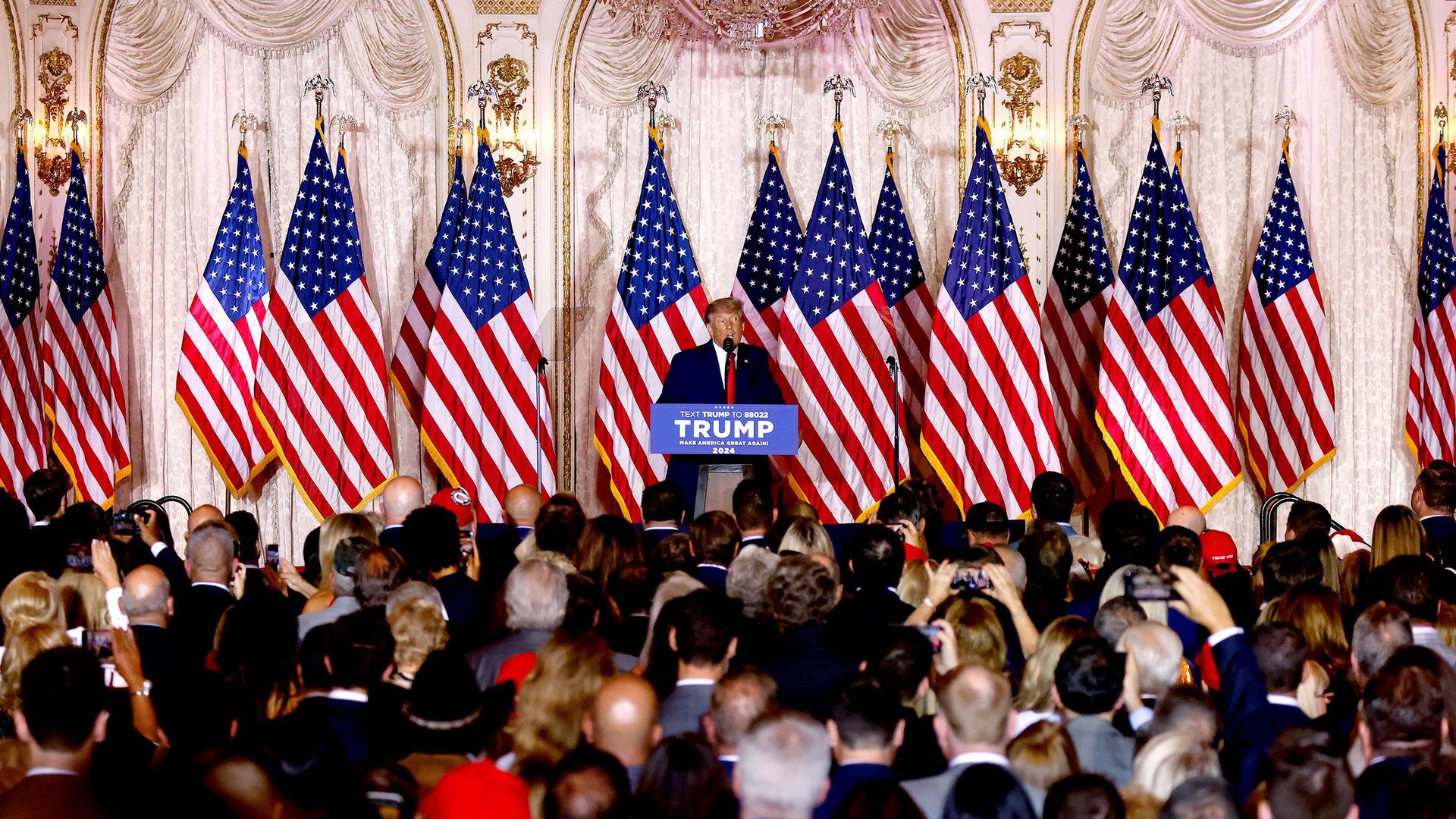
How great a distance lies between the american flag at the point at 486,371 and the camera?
11.3 metres

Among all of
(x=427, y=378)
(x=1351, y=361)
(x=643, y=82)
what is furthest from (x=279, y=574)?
(x=1351, y=361)

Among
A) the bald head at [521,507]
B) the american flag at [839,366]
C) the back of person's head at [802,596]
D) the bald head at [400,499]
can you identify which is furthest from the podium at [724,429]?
the back of person's head at [802,596]

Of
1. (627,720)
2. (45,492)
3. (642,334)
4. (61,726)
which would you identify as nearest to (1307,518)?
(627,720)

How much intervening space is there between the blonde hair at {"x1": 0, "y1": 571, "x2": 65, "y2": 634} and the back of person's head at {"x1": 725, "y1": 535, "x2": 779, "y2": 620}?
2160mm

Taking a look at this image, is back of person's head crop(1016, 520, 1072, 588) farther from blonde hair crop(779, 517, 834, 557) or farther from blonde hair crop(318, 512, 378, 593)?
blonde hair crop(318, 512, 378, 593)

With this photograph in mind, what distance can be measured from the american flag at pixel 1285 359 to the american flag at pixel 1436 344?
0.62 meters

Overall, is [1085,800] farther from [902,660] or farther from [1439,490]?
[1439,490]

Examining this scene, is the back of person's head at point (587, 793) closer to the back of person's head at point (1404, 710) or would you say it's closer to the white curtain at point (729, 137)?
the back of person's head at point (1404, 710)

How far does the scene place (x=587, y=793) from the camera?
11.0 ft

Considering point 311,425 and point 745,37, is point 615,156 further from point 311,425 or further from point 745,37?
point 311,425

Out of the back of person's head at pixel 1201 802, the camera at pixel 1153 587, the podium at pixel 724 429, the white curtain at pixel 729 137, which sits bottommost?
the back of person's head at pixel 1201 802

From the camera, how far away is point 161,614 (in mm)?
5391

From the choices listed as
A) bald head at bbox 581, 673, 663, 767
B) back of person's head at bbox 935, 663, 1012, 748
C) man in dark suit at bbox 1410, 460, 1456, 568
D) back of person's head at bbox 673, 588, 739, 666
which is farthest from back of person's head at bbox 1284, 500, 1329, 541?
bald head at bbox 581, 673, 663, 767

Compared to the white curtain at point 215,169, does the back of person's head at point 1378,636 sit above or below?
below
